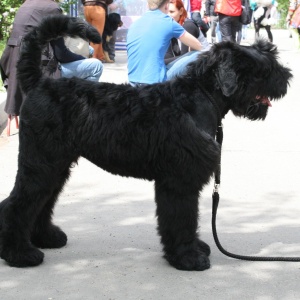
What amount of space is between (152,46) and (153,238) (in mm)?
2832

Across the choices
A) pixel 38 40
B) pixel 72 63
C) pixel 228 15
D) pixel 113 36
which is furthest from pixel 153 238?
pixel 113 36

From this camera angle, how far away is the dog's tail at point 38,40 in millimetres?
4688

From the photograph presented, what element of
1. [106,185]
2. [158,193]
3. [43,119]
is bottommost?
[106,185]

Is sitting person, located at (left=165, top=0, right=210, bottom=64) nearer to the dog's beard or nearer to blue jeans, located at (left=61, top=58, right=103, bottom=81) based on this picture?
blue jeans, located at (left=61, top=58, right=103, bottom=81)

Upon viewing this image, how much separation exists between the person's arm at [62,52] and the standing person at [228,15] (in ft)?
26.8

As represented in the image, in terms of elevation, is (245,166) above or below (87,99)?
below

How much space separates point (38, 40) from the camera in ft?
15.5

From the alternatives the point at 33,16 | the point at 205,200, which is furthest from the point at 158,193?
the point at 33,16

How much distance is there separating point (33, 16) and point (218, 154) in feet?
14.8

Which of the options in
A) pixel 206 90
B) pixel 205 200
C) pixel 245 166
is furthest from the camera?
pixel 245 166

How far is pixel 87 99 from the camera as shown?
458 centimetres

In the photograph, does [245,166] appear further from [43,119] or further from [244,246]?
[43,119]

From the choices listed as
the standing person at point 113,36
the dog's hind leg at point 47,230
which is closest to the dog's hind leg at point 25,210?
the dog's hind leg at point 47,230

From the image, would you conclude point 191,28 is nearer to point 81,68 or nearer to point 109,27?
point 81,68
